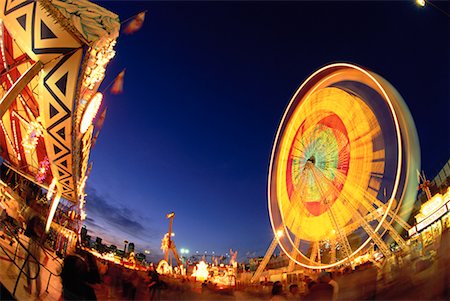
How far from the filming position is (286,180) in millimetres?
12766

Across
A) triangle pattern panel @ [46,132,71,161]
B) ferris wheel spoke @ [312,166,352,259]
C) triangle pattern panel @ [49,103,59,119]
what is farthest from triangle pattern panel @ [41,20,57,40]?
ferris wheel spoke @ [312,166,352,259]

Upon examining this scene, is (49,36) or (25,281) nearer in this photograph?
(25,281)

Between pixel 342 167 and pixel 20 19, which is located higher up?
pixel 20 19

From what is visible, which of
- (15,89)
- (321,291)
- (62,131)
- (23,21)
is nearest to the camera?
(321,291)

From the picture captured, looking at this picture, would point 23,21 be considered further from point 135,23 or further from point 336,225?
point 336,225

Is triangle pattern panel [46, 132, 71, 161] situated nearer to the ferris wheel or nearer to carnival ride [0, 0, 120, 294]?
carnival ride [0, 0, 120, 294]

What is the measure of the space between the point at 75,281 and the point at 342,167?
9.56m

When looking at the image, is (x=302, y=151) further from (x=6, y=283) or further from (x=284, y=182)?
(x=6, y=283)

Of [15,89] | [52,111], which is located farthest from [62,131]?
[15,89]

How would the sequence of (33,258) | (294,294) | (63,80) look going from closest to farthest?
(294,294) < (33,258) < (63,80)

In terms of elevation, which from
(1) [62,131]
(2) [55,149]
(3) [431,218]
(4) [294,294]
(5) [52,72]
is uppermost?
(5) [52,72]

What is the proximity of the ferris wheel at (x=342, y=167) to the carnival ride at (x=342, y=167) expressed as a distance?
0.11 feet

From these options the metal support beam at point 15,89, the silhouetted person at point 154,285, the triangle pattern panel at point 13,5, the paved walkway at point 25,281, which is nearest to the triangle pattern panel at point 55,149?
the metal support beam at point 15,89

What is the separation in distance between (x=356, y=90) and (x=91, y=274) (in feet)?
34.1
